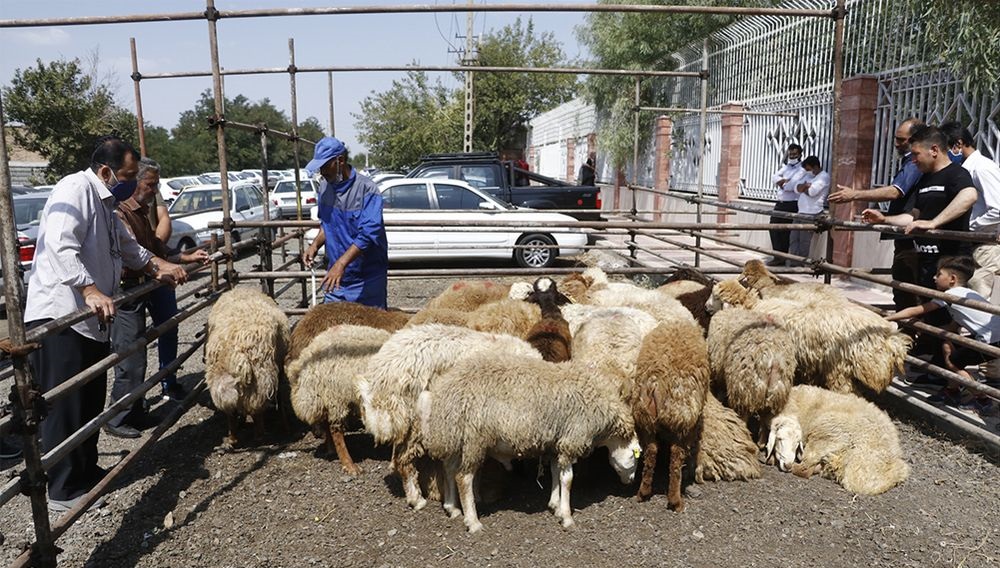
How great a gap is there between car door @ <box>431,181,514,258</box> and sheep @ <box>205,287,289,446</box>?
20.5 ft

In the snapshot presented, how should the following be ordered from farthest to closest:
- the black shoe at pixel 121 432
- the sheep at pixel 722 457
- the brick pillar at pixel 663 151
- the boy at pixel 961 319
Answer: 1. the brick pillar at pixel 663 151
2. the black shoe at pixel 121 432
3. the boy at pixel 961 319
4. the sheep at pixel 722 457

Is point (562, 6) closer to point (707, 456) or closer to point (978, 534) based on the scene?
point (707, 456)

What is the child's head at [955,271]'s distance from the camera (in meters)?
4.95

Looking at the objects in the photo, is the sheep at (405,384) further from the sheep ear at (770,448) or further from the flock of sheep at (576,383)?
the sheep ear at (770,448)

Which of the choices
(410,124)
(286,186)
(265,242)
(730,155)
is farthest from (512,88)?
(265,242)

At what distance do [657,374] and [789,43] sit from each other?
10.9m

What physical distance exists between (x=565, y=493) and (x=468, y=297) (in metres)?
2.46

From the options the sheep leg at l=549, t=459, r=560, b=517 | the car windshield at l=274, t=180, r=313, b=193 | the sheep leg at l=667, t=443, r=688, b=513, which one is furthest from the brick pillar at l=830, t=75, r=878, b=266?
the car windshield at l=274, t=180, r=313, b=193

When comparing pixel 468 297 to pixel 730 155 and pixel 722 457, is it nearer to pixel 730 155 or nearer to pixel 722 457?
pixel 722 457

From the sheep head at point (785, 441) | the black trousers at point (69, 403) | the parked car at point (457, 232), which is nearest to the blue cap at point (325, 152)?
the black trousers at point (69, 403)

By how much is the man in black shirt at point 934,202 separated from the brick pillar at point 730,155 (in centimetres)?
900

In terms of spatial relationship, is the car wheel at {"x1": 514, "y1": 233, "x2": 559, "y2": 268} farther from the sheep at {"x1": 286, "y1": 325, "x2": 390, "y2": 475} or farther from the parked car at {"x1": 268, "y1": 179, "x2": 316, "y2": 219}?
the parked car at {"x1": 268, "y1": 179, "x2": 316, "y2": 219}

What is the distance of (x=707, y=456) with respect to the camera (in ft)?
13.5

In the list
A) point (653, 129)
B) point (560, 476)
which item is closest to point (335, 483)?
point (560, 476)
